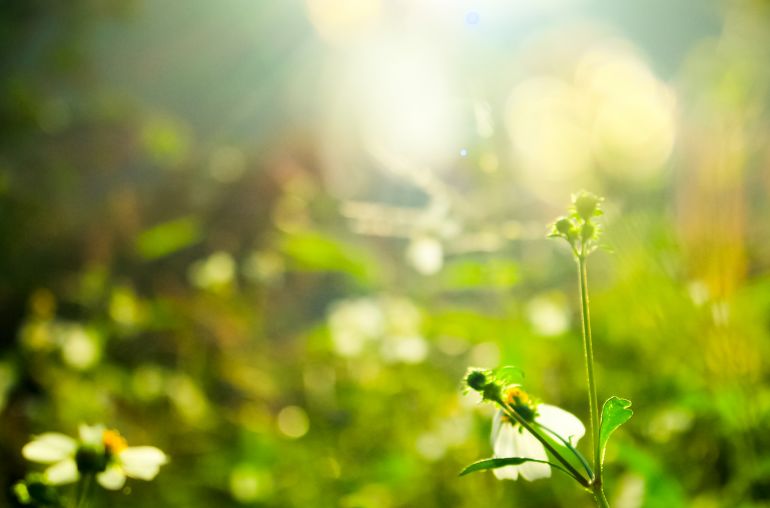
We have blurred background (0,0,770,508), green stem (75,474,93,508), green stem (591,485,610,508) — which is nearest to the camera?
green stem (591,485,610,508)

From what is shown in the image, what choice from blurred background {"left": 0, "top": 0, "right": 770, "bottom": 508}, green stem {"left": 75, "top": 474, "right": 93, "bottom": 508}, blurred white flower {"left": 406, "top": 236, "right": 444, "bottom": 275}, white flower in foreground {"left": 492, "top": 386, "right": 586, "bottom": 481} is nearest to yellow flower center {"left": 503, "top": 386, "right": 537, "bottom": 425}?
white flower in foreground {"left": 492, "top": 386, "right": 586, "bottom": 481}

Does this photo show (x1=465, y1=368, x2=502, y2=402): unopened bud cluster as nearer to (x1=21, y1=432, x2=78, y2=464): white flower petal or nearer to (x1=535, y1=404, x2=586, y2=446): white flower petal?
(x1=535, y1=404, x2=586, y2=446): white flower petal

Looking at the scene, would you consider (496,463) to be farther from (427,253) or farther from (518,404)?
(427,253)

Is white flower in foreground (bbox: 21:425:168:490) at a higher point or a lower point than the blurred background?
lower

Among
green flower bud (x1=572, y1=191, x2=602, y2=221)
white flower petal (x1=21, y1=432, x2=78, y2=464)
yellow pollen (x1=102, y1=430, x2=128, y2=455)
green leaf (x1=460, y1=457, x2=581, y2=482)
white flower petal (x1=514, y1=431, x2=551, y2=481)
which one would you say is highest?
green flower bud (x1=572, y1=191, x2=602, y2=221)

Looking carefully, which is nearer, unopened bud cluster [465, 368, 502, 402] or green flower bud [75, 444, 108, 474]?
unopened bud cluster [465, 368, 502, 402]


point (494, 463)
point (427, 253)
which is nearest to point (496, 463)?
point (494, 463)

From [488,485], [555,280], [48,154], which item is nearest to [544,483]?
[488,485]

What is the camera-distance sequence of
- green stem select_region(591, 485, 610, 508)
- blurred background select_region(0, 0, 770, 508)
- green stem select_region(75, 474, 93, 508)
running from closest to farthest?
green stem select_region(591, 485, 610, 508)
green stem select_region(75, 474, 93, 508)
blurred background select_region(0, 0, 770, 508)

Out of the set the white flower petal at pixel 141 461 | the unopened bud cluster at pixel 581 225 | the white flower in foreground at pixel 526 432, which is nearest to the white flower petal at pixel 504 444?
the white flower in foreground at pixel 526 432

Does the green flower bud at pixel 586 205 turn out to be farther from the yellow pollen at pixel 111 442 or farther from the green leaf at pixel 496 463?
the yellow pollen at pixel 111 442
